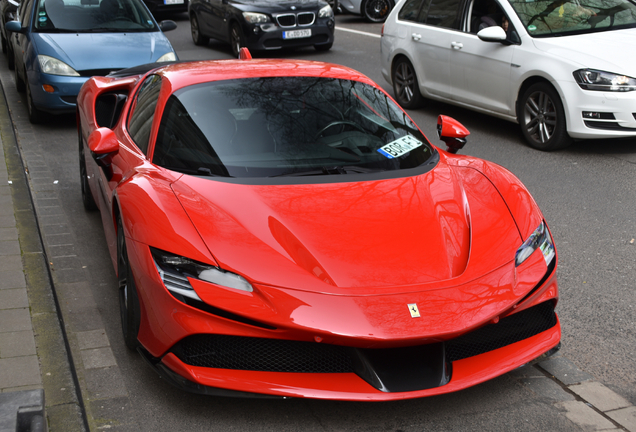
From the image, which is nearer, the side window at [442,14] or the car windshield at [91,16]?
the side window at [442,14]

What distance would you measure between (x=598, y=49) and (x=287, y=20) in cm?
781

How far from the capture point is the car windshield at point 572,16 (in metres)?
7.70

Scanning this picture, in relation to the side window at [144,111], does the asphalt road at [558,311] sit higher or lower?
lower

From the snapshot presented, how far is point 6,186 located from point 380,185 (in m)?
4.14

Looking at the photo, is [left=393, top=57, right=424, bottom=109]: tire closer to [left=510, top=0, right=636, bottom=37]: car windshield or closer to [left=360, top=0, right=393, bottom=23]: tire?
[left=510, top=0, right=636, bottom=37]: car windshield

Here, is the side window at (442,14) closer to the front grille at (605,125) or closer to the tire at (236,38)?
the front grille at (605,125)

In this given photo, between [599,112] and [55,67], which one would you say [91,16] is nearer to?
[55,67]

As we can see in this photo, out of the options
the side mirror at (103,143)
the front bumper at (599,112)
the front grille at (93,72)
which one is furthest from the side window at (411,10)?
the side mirror at (103,143)

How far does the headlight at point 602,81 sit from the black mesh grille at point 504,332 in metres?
4.23

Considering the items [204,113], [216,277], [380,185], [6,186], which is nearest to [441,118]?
[380,185]

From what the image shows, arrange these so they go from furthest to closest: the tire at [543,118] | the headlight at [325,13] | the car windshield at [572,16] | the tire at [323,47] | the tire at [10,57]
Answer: the tire at [323,47], the headlight at [325,13], the tire at [10,57], the car windshield at [572,16], the tire at [543,118]

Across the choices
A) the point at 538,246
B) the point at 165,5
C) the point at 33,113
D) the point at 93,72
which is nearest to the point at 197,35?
the point at 165,5

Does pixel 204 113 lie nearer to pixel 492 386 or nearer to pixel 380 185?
pixel 380 185

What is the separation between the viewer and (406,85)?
9672 mm
